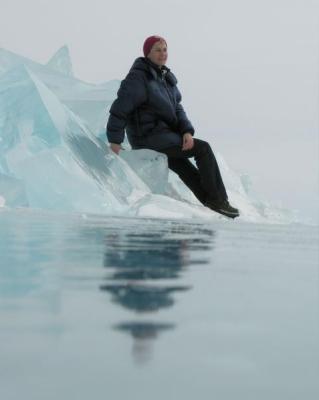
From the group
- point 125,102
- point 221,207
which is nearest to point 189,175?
point 221,207

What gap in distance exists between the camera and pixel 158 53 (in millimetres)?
5035

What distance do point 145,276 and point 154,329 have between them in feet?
1.93

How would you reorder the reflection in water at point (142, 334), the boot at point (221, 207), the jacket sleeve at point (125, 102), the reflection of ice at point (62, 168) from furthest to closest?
the reflection of ice at point (62, 168)
the boot at point (221, 207)
the jacket sleeve at point (125, 102)
the reflection in water at point (142, 334)

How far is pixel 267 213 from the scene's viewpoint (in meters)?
15.5

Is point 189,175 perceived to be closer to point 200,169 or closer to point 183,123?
point 200,169

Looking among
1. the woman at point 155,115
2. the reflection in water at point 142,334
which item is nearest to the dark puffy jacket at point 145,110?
the woman at point 155,115

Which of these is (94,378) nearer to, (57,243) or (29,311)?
(29,311)

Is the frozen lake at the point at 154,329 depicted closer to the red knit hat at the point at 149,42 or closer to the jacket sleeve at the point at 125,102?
the jacket sleeve at the point at 125,102

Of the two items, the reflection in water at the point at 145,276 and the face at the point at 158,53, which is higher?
the face at the point at 158,53

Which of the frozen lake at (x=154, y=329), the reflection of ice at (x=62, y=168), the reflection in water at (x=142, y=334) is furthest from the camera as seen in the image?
the reflection of ice at (x=62, y=168)

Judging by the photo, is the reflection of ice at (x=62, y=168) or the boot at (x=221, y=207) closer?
the boot at (x=221, y=207)

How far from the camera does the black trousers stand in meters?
5.26

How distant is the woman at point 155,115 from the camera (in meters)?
5.02

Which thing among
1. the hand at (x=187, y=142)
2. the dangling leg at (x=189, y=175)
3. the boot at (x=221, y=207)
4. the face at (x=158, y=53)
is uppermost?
the face at (x=158, y=53)
